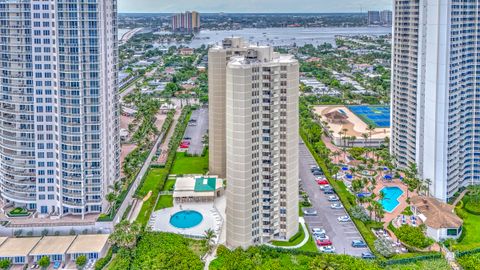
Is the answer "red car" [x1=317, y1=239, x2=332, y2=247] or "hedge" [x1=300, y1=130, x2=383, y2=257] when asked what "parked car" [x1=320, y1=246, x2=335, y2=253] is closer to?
"red car" [x1=317, y1=239, x2=332, y2=247]

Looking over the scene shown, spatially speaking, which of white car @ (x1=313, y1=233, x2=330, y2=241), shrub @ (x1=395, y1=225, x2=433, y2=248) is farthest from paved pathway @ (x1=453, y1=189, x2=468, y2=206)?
white car @ (x1=313, y1=233, x2=330, y2=241)

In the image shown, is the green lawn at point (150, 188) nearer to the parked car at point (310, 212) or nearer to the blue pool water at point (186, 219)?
the blue pool water at point (186, 219)

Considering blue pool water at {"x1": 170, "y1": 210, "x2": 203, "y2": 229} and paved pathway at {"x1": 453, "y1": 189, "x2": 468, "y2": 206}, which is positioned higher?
paved pathway at {"x1": 453, "y1": 189, "x2": 468, "y2": 206}

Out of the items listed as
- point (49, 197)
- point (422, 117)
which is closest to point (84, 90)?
point (49, 197)

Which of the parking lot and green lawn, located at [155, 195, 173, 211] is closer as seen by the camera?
green lawn, located at [155, 195, 173, 211]

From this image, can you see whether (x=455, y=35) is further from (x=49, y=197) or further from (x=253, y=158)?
(x=49, y=197)

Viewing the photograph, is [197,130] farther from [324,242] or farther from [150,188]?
[324,242]
